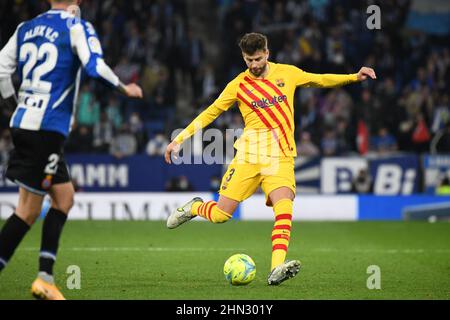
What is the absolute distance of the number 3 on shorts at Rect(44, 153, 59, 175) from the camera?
6.61 meters

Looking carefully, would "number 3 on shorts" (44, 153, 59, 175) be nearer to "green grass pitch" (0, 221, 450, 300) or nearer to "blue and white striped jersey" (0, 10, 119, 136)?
"blue and white striped jersey" (0, 10, 119, 136)

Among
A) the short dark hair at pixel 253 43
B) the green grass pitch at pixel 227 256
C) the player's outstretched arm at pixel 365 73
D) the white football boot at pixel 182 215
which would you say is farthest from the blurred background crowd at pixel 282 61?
the short dark hair at pixel 253 43

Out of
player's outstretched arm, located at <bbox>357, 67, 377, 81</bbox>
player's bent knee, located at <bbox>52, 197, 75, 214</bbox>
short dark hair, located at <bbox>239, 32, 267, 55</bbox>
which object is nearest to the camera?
player's bent knee, located at <bbox>52, 197, 75, 214</bbox>

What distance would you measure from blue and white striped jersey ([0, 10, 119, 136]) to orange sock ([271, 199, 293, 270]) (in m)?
2.24

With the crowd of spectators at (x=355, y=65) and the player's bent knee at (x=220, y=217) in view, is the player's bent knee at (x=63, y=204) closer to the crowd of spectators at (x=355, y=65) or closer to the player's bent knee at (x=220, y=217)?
the player's bent knee at (x=220, y=217)

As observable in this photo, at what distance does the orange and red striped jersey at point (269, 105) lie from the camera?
27.3 feet

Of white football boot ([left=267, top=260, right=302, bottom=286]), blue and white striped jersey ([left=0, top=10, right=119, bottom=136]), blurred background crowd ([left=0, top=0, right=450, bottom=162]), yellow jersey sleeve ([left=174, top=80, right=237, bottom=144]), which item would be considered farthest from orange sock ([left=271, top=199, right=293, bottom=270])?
blurred background crowd ([left=0, top=0, right=450, bottom=162])

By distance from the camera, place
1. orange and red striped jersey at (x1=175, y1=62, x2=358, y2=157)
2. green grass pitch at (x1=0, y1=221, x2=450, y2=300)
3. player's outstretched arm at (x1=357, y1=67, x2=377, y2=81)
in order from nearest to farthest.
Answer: green grass pitch at (x1=0, y1=221, x2=450, y2=300), player's outstretched arm at (x1=357, y1=67, x2=377, y2=81), orange and red striped jersey at (x1=175, y1=62, x2=358, y2=157)

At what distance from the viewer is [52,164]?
21.7 feet

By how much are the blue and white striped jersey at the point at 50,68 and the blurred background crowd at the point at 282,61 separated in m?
10.8

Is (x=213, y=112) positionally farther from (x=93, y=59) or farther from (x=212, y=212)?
(x=93, y=59)

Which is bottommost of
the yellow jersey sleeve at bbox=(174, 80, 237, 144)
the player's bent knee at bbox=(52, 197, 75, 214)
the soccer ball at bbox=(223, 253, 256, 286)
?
the soccer ball at bbox=(223, 253, 256, 286)
